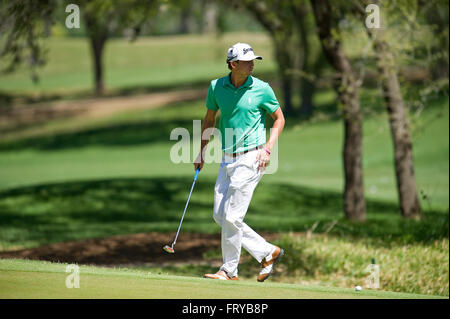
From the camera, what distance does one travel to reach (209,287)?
651 cm

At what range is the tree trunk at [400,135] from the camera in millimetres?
14398

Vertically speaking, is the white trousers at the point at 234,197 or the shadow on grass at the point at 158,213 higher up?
the white trousers at the point at 234,197

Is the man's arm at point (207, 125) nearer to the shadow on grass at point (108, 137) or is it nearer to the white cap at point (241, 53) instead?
the white cap at point (241, 53)

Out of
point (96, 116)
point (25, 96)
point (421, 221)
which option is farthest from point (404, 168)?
point (25, 96)

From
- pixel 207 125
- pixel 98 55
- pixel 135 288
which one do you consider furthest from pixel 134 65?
pixel 135 288

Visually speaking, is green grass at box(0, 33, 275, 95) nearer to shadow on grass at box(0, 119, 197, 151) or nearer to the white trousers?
shadow on grass at box(0, 119, 197, 151)

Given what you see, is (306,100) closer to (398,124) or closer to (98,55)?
(98,55)

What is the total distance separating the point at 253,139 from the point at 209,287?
177 cm

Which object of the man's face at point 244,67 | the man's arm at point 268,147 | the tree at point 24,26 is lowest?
the man's arm at point 268,147

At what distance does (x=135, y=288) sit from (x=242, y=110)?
220 cm

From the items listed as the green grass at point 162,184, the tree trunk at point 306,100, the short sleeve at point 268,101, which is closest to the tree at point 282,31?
the tree trunk at point 306,100

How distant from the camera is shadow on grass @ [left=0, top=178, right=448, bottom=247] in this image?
1423cm

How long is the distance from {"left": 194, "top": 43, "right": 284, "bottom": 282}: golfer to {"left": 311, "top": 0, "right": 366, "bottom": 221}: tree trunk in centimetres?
595

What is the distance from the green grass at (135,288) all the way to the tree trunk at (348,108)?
23.8 feet
